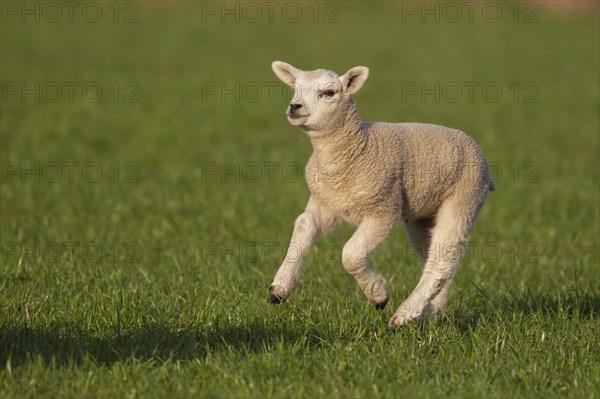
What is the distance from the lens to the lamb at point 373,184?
5930 millimetres

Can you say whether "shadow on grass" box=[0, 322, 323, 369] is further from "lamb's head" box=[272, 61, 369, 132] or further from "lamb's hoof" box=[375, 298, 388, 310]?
"lamb's head" box=[272, 61, 369, 132]

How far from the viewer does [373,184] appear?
596cm

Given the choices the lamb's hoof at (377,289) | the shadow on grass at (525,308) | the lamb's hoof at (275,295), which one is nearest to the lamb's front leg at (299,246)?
the lamb's hoof at (275,295)

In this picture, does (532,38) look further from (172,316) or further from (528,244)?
(172,316)

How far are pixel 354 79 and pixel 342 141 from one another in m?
0.39

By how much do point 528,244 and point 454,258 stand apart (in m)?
4.00

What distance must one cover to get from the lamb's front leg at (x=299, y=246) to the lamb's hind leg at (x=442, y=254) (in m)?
0.68

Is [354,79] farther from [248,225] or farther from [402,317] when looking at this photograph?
[248,225]

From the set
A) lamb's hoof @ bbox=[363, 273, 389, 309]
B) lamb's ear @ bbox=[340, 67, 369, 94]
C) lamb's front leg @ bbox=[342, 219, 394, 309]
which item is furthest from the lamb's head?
lamb's hoof @ bbox=[363, 273, 389, 309]

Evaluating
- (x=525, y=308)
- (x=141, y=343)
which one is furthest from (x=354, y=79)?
(x=525, y=308)

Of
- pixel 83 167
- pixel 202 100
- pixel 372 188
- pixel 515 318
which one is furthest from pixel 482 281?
pixel 202 100

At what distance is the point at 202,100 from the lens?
18.7 m

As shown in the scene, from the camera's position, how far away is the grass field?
5410 mm

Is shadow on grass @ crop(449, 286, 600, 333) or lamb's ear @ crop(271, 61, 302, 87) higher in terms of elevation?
lamb's ear @ crop(271, 61, 302, 87)
